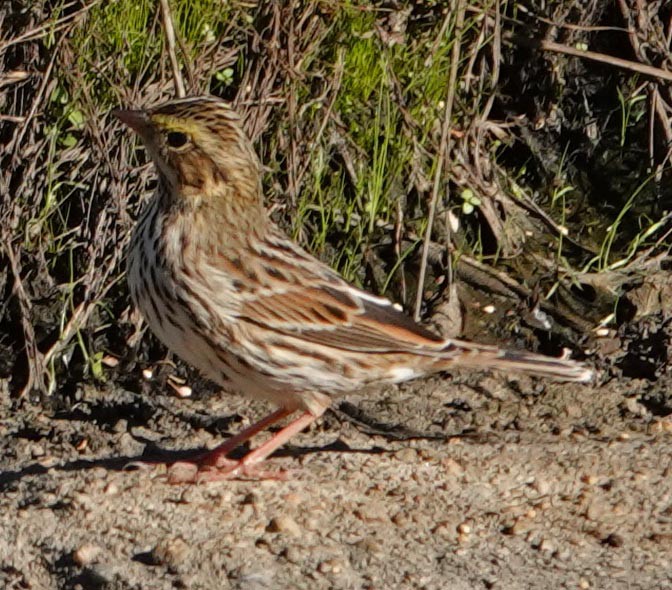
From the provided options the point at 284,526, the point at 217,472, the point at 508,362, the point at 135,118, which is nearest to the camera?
the point at 284,526

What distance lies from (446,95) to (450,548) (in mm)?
3093

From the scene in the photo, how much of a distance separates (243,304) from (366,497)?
100 centimetres

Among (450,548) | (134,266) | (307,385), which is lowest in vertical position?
(450,548)

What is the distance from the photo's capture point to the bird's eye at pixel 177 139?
7.42 meters

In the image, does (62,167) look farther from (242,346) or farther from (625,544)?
(625,544)

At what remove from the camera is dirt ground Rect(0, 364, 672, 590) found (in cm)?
688

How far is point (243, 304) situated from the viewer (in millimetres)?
7418

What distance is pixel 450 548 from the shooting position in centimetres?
708

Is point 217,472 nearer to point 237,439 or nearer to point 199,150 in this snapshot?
point 237,439

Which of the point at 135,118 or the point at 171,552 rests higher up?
the point at 135,118

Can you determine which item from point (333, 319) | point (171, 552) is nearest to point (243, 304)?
point (333, 319)

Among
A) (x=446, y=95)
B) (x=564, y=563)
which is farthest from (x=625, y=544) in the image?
(x=446, y=95)

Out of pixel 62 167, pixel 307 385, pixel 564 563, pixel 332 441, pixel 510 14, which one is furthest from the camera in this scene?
pixel 510 14

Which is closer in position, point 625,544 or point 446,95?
point 625,544
